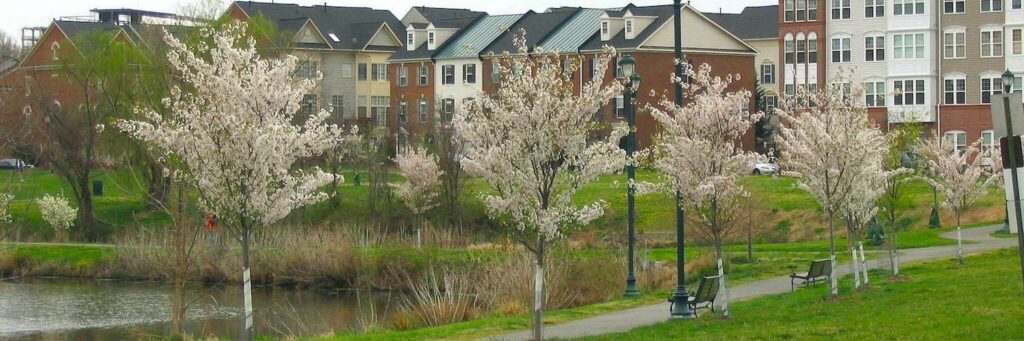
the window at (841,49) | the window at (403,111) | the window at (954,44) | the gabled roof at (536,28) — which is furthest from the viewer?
Result: the window at (403,111)

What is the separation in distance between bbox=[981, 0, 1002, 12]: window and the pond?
43981mm

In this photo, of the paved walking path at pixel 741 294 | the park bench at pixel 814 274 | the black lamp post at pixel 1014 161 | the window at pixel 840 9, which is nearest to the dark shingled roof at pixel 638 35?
the window at pixel 840 9

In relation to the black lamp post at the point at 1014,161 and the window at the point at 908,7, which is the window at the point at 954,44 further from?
the black lamp post at the point at 1014,161

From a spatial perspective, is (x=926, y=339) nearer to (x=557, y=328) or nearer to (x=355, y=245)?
(x=557, y=328)

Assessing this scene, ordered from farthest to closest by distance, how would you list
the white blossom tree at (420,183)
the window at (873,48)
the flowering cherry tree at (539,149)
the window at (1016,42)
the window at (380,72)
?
the window at (380,72)
the window at (873,48)
the window at (1016,42)
the white blossom tree at (420,183)
the flowering cherry tree at (539,149)

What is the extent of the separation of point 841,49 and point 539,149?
208 ft

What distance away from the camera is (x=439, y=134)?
212ft

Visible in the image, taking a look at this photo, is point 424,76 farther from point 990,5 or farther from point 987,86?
point 990,5

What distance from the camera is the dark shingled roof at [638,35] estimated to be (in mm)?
83438

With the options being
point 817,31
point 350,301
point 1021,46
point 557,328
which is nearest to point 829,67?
point 817,31

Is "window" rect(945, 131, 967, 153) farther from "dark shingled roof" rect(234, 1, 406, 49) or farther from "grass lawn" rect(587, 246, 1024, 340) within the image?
"grass lawn" rect(587, 246, 1024, 340)

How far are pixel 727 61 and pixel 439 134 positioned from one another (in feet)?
88.0

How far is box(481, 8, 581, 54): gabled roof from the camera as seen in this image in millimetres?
90125

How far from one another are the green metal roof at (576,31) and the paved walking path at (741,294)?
41089 mm
